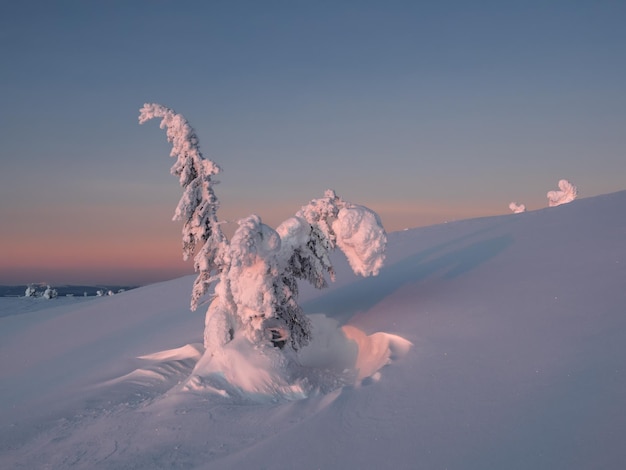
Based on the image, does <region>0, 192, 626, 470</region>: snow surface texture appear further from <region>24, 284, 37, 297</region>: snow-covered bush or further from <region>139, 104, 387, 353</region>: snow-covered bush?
<region>24, 284, 37, 297</region>: snow-covered bush

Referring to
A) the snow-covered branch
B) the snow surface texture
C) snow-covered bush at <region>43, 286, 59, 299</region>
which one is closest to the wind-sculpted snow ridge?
the snow surface texture

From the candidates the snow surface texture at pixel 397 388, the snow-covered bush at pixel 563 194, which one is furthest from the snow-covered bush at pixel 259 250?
the snow-covered bush at pixel 563 194

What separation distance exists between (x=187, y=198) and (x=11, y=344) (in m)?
12.4

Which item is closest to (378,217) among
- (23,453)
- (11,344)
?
(23,453)

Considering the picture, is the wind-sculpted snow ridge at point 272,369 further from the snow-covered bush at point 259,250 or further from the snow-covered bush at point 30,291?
the snow-covered bush at point 30,291

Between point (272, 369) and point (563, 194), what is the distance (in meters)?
32.5

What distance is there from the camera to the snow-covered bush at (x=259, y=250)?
1102cm

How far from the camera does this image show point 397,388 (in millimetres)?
9250

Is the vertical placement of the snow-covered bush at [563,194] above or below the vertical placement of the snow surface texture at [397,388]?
above

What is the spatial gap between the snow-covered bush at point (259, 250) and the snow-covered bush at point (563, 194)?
2922cm

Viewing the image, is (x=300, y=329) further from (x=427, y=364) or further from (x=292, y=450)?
(x=292, y=450)

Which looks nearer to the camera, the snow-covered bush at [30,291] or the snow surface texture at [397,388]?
the snow surface texture at [397,388]

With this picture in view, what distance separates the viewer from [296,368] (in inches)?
448

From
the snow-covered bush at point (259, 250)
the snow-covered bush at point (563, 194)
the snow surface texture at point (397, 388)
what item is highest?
the snow-covered bush at point (563, 194)
